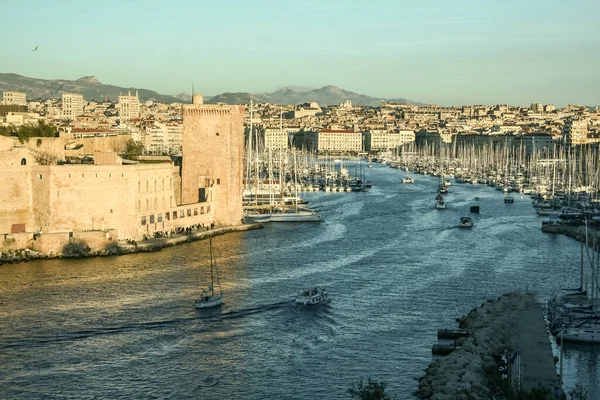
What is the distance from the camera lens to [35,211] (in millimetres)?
21016

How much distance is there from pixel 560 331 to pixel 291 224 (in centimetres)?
1511

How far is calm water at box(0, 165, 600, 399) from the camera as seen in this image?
1136 centimetres

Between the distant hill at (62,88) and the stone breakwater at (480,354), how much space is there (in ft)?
386

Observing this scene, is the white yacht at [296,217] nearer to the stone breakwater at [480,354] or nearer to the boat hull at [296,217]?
the boat hull at [296,217]

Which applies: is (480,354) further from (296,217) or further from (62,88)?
(62,88)

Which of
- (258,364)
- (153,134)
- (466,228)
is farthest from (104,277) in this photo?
(153,134)

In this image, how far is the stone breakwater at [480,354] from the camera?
10.4 m

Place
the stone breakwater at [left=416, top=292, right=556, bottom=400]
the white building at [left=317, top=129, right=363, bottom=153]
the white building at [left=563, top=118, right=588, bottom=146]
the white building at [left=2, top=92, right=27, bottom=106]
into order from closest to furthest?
the stone breakwater at [left=416, top=292, right=556, bottom=400] < the white building at [left=563, top=118, right=588, bottom=146] < the white building at [left=2, top=92, right=27, bottom=106] < the white building at [left=317, top=129, right=363, bottom=153]

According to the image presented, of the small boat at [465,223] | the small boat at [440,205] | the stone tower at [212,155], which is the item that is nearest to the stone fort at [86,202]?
the stone tower at [212,155]

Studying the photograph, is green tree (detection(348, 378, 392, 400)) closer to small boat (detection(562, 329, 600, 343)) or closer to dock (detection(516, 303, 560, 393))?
dock (detection(516, 303, 560, 393))

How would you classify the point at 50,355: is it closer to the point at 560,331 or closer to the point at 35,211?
the point at 560,331

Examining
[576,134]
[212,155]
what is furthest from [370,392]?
[576,134]

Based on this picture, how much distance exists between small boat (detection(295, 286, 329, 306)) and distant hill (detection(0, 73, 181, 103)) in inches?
4552

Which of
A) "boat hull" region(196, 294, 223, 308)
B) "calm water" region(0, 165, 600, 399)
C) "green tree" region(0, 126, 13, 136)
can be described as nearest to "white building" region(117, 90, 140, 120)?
"green tree" region(0, 126, 13, 136)
